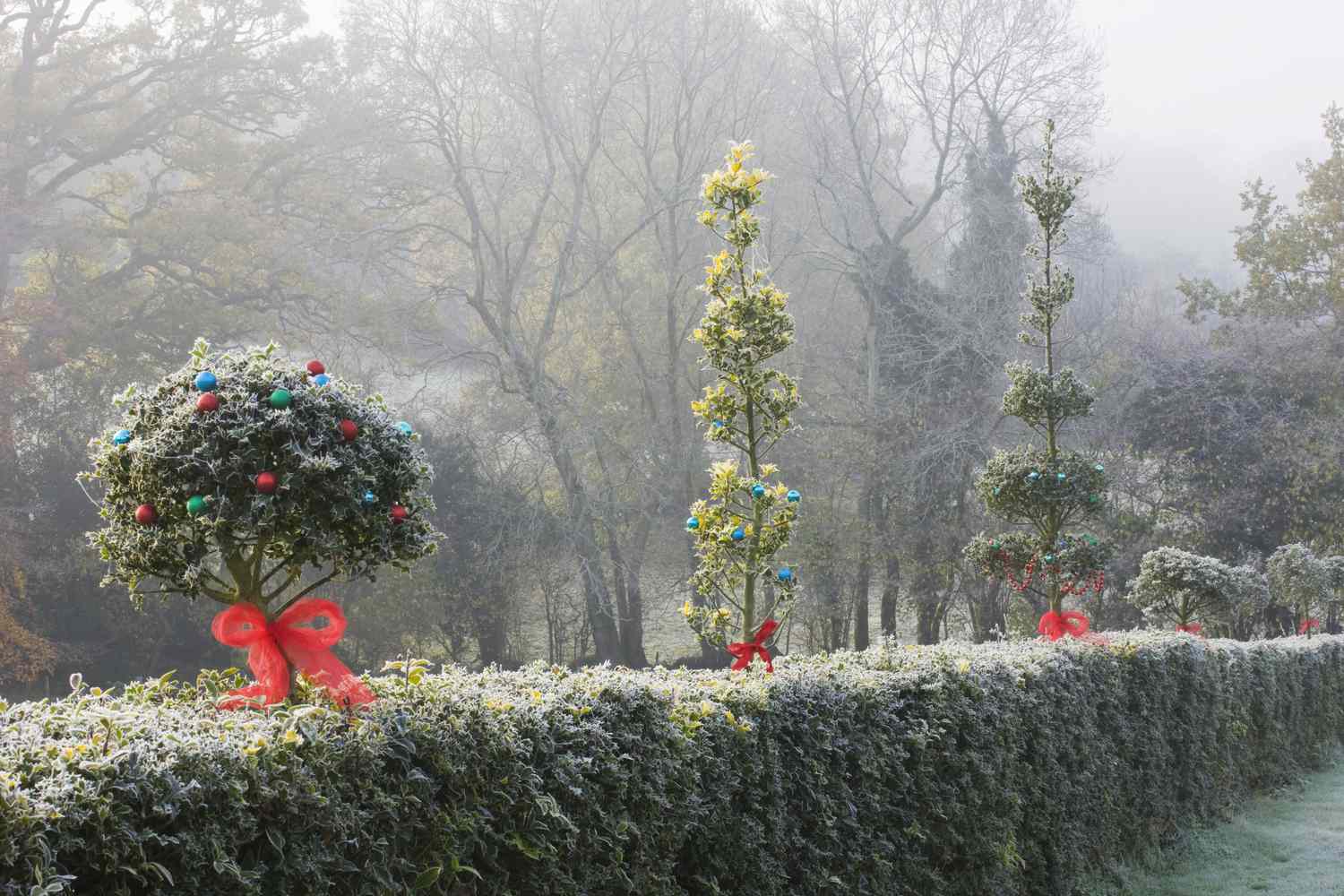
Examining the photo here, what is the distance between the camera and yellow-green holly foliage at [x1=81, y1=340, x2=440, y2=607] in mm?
3346

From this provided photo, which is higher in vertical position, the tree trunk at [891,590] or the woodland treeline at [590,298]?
the woodland treeline at [590,298]

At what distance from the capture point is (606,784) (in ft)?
11.8

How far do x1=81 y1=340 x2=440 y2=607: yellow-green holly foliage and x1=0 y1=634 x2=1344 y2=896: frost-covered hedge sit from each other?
420mm

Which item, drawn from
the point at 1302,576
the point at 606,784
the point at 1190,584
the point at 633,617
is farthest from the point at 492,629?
the point at 606,784

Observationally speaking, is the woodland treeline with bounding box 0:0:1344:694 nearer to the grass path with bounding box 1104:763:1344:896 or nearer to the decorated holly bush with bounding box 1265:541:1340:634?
the decorated holly bush with bounding box 1265:541:1340:634

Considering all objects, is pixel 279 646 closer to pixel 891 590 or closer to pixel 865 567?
pixel 865 567

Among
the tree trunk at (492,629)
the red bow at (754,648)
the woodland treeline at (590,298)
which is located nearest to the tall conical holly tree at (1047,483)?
the red bow at (754,648)

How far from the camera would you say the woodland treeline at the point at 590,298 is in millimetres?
20188

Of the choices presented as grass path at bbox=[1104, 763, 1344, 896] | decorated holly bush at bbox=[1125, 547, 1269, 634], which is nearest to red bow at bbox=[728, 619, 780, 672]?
grass path at bbox=[1104, 763, 1344, 896]

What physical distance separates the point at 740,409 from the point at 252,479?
3725 mm

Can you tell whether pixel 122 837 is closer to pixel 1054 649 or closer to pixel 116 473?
pixel 116 473

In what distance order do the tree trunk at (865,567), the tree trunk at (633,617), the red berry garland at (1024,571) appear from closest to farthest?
the red berry garland at (1024,571) < the tree trunk at (633,617) < the tree trunk at (865,567)

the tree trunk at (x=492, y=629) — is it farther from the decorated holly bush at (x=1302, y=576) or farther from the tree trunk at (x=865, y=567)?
the decorated holly bush at (x=1302, y=576)

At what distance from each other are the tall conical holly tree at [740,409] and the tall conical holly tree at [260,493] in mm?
2877
